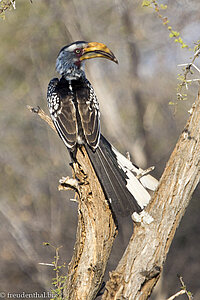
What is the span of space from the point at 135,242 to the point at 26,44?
28.8ft

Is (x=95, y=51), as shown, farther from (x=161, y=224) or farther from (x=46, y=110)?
(x=46, y=110)

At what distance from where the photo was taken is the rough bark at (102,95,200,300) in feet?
9.83

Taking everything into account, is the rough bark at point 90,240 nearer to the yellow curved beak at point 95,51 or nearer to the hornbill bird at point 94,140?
the hornbill bird at point 94,140

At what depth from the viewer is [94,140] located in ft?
12.5

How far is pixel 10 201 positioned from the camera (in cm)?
1084

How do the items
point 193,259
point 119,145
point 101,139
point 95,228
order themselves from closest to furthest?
point 95,228 < point 101,139 < point 193,259 < point 119,145

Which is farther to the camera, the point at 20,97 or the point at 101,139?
the point at 20,97

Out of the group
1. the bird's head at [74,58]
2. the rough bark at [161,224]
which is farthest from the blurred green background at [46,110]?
the rough bark at [161,224]

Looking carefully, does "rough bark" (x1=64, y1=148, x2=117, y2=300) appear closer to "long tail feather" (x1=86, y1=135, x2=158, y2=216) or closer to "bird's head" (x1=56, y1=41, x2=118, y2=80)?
"long tail feather" (x1=86, y1=135, x2=158, y2=216)

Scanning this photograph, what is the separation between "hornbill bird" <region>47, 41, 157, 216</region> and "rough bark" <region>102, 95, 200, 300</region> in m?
0.56

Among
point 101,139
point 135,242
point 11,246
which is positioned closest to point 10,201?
point 11,246

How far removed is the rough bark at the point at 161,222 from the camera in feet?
9.83

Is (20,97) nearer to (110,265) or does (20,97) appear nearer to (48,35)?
(48,35)

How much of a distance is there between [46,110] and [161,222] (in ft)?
24.0
